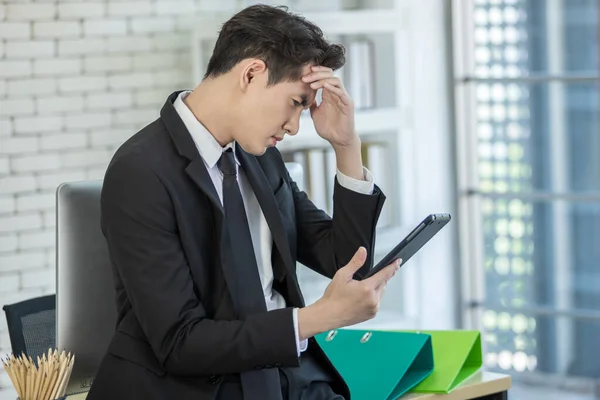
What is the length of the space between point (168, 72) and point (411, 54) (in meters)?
1.15

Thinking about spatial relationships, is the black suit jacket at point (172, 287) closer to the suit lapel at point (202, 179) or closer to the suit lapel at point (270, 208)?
the suit lapel at point (202, 179)

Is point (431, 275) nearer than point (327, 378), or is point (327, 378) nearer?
point (327, 378)

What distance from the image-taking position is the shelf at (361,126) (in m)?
3.97

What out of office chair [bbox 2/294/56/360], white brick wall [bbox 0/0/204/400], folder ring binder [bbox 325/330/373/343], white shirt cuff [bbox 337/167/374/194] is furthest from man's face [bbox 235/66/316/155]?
white brick wall [bbox 0/0/204/400]

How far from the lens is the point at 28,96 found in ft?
11.6

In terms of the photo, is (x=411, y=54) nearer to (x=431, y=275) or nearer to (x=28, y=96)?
(x=431, y=275)

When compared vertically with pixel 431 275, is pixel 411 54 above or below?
above

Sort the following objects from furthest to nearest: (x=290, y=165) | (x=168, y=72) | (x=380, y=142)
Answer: (x=380, y=142) < (x=168, y=72) < (x=290, y=165)

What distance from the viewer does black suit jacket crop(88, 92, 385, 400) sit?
65.1 inches

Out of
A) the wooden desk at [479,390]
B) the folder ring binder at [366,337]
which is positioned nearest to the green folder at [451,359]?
the wooden desk at [479,390]

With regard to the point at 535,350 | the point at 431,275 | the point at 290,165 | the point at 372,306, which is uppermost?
the point at 290,165

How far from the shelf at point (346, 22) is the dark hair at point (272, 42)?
212 centimetres

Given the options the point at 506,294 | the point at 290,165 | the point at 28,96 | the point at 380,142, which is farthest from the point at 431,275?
the point at 290,165

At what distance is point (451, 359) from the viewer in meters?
1.96
